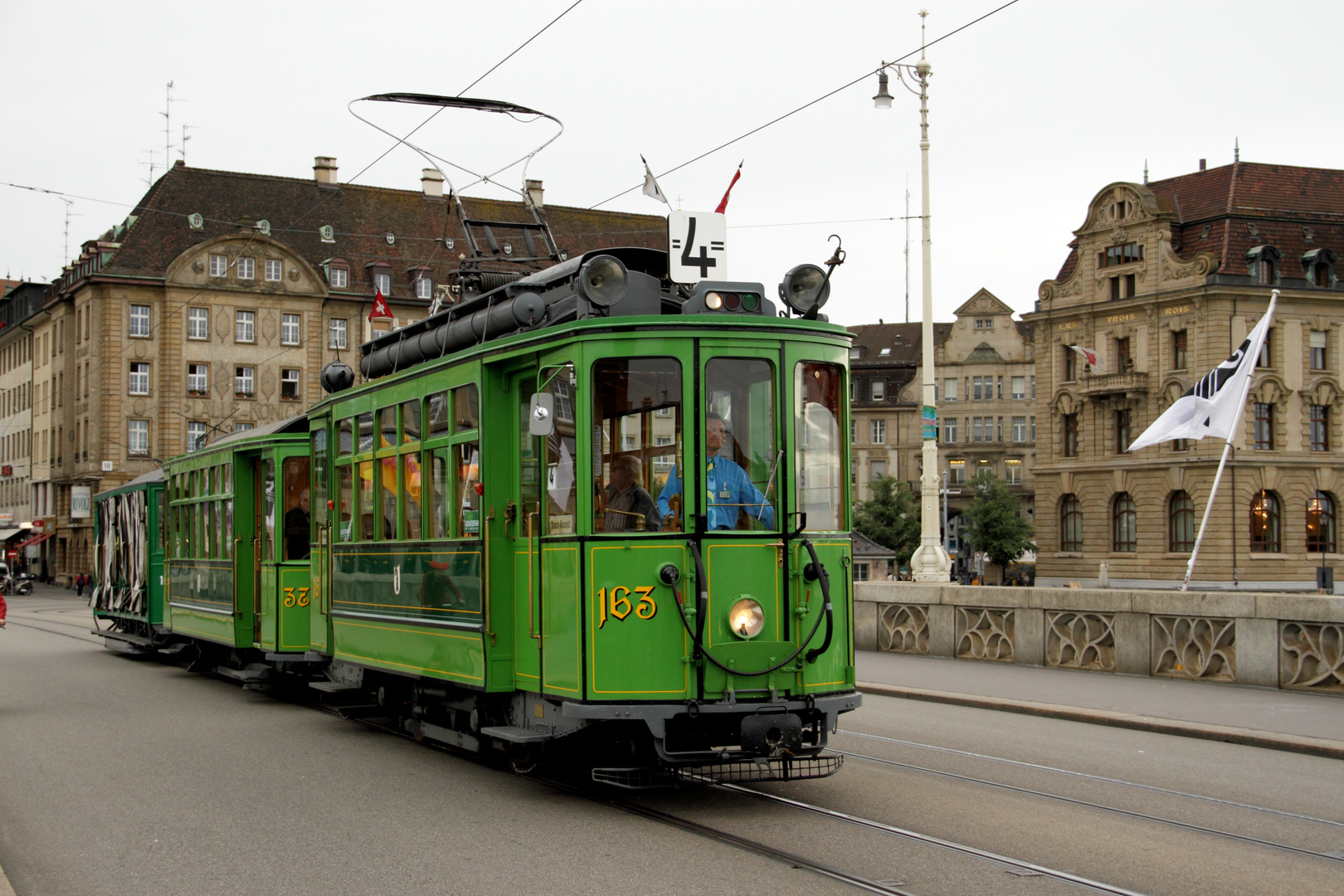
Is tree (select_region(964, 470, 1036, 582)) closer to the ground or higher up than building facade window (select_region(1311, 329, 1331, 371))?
closer to the ground

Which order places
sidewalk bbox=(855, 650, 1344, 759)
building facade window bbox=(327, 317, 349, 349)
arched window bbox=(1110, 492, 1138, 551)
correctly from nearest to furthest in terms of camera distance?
1. sidewalk bbox=(855, 650, 1344, 759)
2. arched window bbox=(1110, 492, 1138, 551)
3. building facade window bbox=(327, 317, 349, 349)

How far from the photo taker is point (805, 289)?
9.50 m

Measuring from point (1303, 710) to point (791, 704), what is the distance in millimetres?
7533

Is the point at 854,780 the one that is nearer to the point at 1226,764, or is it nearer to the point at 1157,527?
the point at 1226,764

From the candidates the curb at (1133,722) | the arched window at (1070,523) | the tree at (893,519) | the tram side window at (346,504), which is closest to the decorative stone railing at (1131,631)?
the curb at (1133,722)

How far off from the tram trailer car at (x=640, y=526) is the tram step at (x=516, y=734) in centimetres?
2

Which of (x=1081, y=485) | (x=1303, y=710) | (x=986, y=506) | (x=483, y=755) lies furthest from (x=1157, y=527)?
(x=483, y=755)

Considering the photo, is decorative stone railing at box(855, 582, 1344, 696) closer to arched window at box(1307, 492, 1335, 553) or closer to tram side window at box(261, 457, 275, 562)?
tram side window at box(261, 457, 275, 562)

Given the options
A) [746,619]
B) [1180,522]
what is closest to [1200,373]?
[1180,522]

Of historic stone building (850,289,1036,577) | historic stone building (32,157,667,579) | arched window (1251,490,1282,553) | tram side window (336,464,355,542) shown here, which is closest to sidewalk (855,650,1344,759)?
tram side window (336,464,355,542)

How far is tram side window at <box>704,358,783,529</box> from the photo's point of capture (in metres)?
8.72

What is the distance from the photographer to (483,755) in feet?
36.2

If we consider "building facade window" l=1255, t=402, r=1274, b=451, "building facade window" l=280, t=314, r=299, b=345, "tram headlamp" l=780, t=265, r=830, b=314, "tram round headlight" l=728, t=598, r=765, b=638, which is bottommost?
"tram round headlight" l=728, t=598, r=765, b=638

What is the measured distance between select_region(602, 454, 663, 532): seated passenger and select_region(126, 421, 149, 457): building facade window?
61305mm
